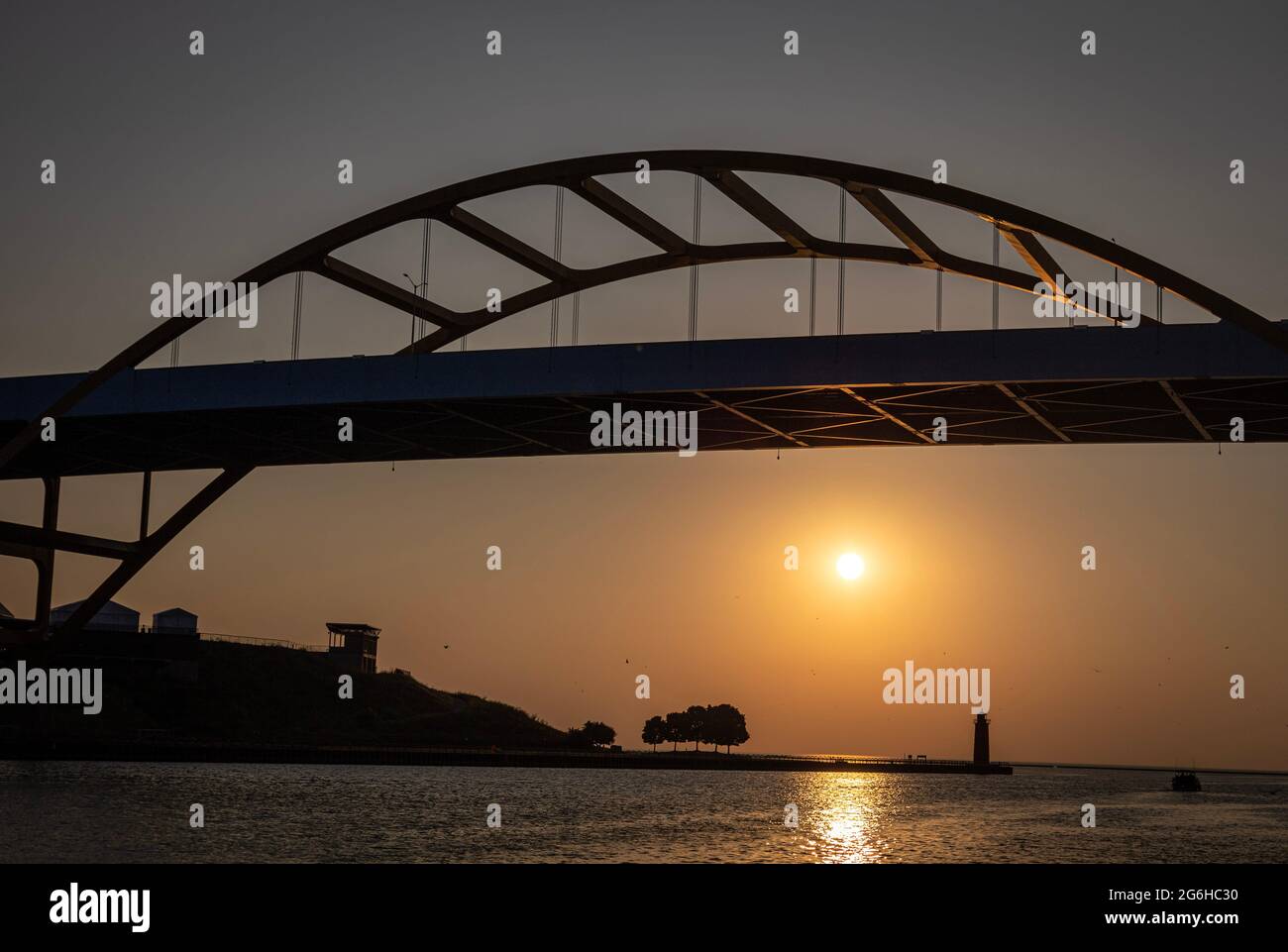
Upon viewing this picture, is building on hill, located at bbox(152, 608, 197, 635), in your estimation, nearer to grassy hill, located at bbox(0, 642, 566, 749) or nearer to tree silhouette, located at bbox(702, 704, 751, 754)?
grassy hill, located at bbox(0, 642, 566, 749)

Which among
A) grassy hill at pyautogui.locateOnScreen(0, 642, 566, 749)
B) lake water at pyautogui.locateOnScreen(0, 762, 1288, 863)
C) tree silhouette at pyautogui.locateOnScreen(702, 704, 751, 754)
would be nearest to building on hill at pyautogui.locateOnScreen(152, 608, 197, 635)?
grassy hill at pyautogui.locateOnScreen(0, 642, 566, 749)

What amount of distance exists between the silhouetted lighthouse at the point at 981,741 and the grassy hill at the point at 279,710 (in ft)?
182

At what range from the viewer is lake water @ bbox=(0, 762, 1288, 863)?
3594cm

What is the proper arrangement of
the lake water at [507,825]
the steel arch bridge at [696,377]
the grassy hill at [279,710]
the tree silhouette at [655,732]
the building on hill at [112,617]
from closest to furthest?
the steel arch bridge at [696,377] → the lake water at [507,825] → the grassy hill at [279,710] → the building on hill at [112,617] → the tree silhouette at [655,732]

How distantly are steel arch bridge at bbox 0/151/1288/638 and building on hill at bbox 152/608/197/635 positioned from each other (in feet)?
246

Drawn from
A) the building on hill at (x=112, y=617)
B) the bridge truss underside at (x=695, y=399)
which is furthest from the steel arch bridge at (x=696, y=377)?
the building on hill at (x=112, y=617)

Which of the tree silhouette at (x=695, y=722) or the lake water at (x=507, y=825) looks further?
the tree silhouette at (x=695, y=722)

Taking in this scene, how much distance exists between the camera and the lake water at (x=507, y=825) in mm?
35938

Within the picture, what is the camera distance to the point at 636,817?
57031mm

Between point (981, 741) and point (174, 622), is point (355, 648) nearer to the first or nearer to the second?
point (174, 622)

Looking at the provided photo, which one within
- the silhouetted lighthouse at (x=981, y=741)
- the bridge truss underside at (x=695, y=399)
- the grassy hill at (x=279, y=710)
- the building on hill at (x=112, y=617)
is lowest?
the silhouetted lighthouse at (x=981, y=741)

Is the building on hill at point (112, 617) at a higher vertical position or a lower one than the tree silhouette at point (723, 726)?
higher

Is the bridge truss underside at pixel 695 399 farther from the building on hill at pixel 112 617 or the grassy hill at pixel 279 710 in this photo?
the building on hill at pixel 112 617
